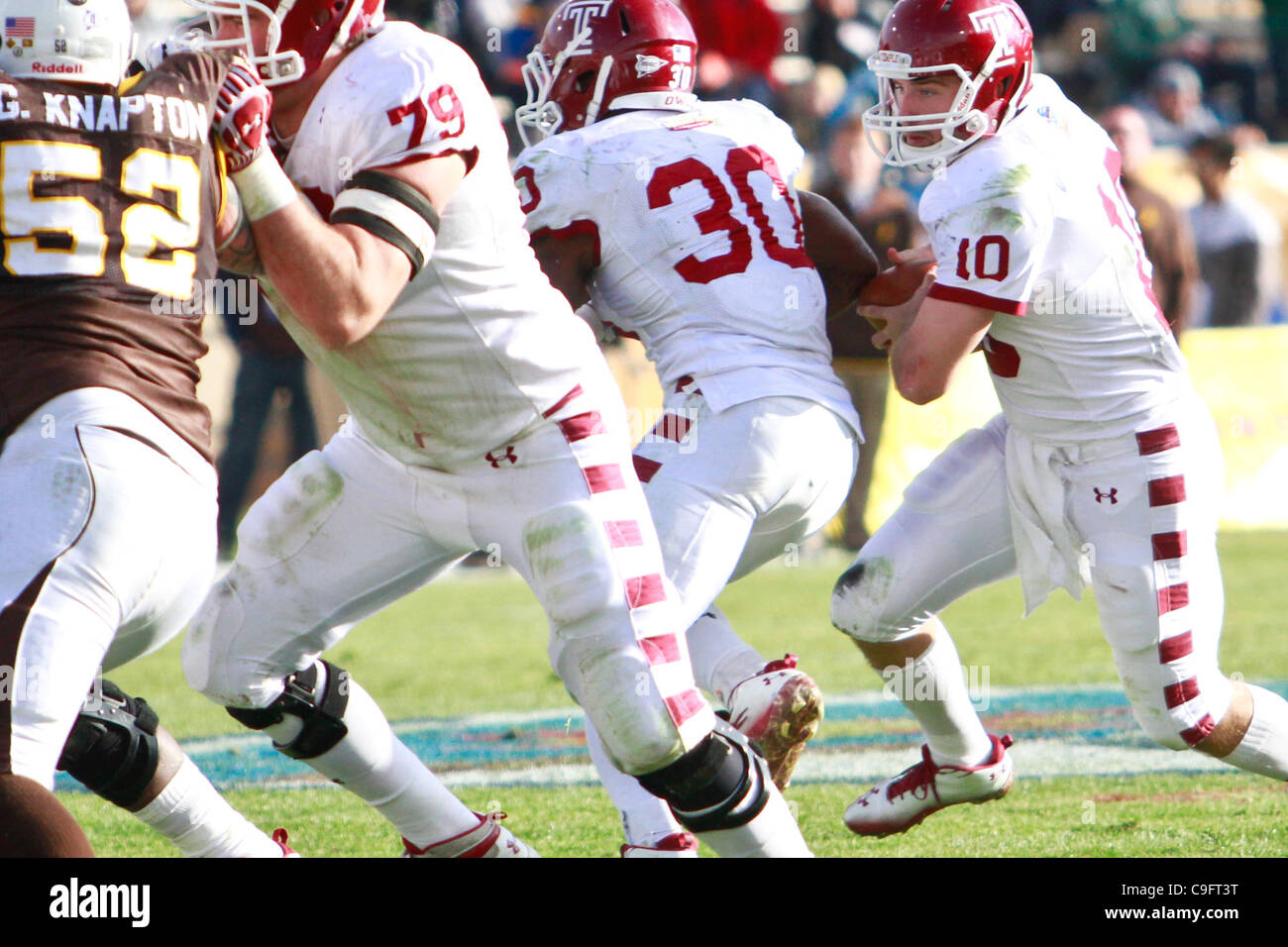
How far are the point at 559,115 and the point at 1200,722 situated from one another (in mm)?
1952

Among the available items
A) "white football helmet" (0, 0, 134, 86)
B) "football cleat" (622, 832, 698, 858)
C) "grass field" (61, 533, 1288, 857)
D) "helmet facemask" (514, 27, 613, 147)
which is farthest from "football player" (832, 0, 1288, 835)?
"white football helmet" (0, 0, 134, 86)

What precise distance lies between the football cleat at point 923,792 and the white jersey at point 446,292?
1.45 m

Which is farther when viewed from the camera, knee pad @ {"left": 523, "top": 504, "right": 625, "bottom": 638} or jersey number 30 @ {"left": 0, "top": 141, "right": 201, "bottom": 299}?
knee pad @ {"left": 523, "top": 504, "right": 625, "bottom": 638}

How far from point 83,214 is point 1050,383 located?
79.9 inches

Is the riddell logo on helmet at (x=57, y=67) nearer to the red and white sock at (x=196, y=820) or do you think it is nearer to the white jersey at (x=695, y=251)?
the white jersey at (x=695, y=251)

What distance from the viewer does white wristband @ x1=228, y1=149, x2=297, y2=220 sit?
268cm

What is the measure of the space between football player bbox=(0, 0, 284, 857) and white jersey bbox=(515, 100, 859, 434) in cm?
115

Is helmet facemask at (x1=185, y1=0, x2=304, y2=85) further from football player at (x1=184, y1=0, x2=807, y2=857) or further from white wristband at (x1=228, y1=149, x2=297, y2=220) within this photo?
white wristband at (x1=228, y1=149, x2=297, y2=220)

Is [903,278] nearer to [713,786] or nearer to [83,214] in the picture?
[713,786]

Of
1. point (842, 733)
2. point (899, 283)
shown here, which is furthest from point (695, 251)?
point (842, 733)

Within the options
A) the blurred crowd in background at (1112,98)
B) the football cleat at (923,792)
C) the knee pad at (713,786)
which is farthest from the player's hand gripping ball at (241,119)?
the blurred crowd in background at (1112,98)

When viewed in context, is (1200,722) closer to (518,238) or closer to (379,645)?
(518,238)
